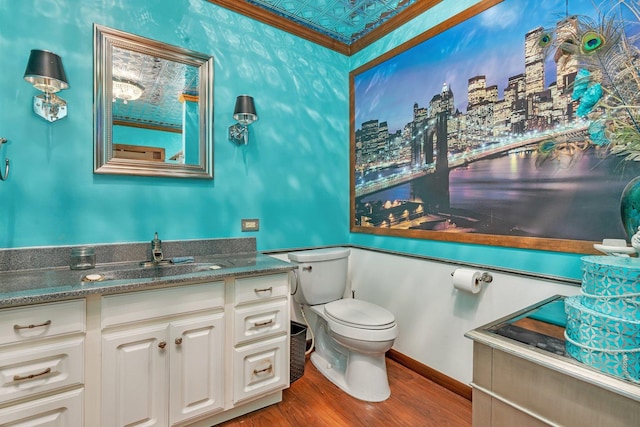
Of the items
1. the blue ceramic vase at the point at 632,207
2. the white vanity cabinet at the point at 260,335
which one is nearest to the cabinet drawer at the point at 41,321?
the white vanity cabinet at the point at 260,335

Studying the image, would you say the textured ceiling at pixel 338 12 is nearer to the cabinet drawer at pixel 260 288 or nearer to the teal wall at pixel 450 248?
the teal wall at pixel 450 248

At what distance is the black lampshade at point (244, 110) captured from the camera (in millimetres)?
1933

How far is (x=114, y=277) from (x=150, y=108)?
102 cm

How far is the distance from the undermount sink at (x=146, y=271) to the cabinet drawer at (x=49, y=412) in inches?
18.6

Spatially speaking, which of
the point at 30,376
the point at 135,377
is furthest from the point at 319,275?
Answer: the point at 30,376

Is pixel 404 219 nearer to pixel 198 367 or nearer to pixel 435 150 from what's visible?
pixel 435 150

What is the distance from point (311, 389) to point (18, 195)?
6.43 feet

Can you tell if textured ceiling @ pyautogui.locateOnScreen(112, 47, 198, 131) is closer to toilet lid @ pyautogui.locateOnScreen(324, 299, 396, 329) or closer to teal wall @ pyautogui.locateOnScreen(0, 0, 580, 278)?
teal wall @ pyautogui.locateOnScreen(0, 0, 580, 278)

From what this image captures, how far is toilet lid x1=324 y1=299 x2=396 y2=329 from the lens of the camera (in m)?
1.75

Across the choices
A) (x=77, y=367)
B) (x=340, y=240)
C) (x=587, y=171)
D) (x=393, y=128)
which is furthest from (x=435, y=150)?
(x=77, y=367)

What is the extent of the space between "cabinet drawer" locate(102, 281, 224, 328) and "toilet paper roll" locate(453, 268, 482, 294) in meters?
1.33

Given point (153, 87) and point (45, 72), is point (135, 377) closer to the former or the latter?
point (45, 72)

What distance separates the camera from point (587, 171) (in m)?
1.36

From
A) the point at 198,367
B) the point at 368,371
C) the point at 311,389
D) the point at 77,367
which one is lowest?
the point at 311,389
